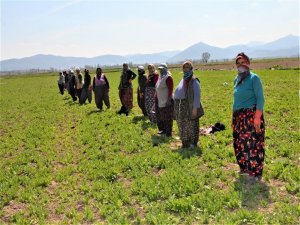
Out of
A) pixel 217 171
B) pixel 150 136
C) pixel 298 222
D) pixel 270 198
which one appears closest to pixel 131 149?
pixel 150 136

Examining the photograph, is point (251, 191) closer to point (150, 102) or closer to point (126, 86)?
point (150, 102)

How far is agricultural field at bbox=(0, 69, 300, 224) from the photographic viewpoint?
5.90 meters

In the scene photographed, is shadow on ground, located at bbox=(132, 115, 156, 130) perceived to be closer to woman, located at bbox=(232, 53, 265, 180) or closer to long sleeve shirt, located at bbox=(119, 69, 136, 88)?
long sleeve shirt, located at bbox=(119, 69, 136, 88)

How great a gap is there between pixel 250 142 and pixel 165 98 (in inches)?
171

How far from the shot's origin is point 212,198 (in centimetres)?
617

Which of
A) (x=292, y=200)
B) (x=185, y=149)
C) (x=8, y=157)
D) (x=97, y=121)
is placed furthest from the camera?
(x=97, y=121)

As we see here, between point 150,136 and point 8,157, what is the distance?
4.17 metres

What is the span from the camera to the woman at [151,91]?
42.2ft

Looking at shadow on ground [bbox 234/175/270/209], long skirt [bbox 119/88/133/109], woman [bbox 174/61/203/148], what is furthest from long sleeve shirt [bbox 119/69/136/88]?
shadow on ground [bbox 234/175/270/209]

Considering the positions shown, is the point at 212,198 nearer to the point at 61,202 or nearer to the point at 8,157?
the point at 61,202

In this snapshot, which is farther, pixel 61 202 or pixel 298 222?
pixel 61 202

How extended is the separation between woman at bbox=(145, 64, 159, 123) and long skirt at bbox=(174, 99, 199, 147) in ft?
11.2

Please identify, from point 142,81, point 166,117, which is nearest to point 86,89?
point 142,81

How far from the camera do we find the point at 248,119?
707cm
